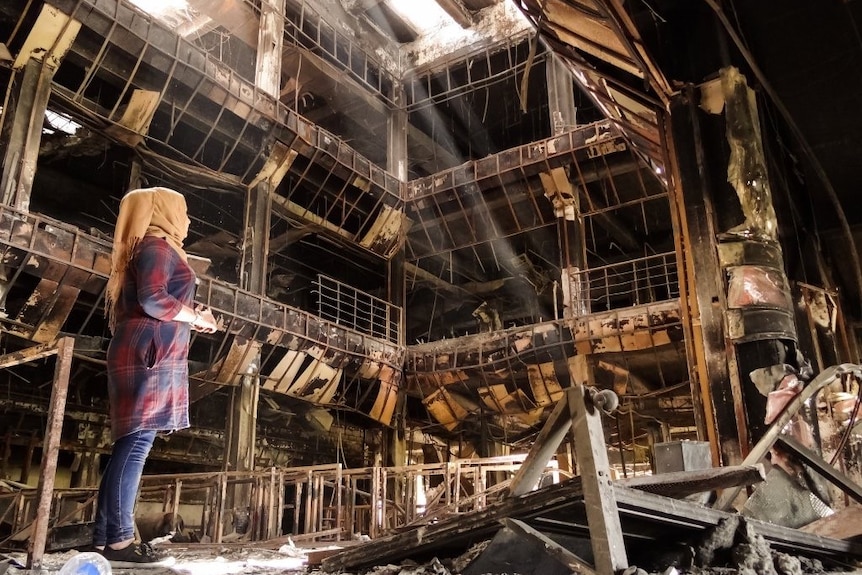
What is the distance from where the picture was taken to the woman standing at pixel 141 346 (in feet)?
9.36

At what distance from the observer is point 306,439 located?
53.4 ft

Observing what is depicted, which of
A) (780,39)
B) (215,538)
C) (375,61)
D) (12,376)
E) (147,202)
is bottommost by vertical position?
(215,538)

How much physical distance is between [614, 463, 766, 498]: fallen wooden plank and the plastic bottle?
204 centimetres

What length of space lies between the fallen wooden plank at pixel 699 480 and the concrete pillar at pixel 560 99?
11486mm

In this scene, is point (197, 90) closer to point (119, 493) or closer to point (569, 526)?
point (119, 493)

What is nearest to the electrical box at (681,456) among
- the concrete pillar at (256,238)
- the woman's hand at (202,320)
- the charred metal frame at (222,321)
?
the woman's hand at (202,320)

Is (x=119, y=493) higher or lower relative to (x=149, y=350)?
lower

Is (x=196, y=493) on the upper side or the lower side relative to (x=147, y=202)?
lower

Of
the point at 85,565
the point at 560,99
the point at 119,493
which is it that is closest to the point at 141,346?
the point at 119,493

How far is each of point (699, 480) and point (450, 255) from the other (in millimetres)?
12718

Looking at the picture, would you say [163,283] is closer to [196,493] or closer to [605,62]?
[605,62]

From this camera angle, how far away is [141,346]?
117 inches

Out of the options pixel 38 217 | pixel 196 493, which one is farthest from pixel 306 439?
pixel 38 217

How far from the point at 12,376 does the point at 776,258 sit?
12844mm
